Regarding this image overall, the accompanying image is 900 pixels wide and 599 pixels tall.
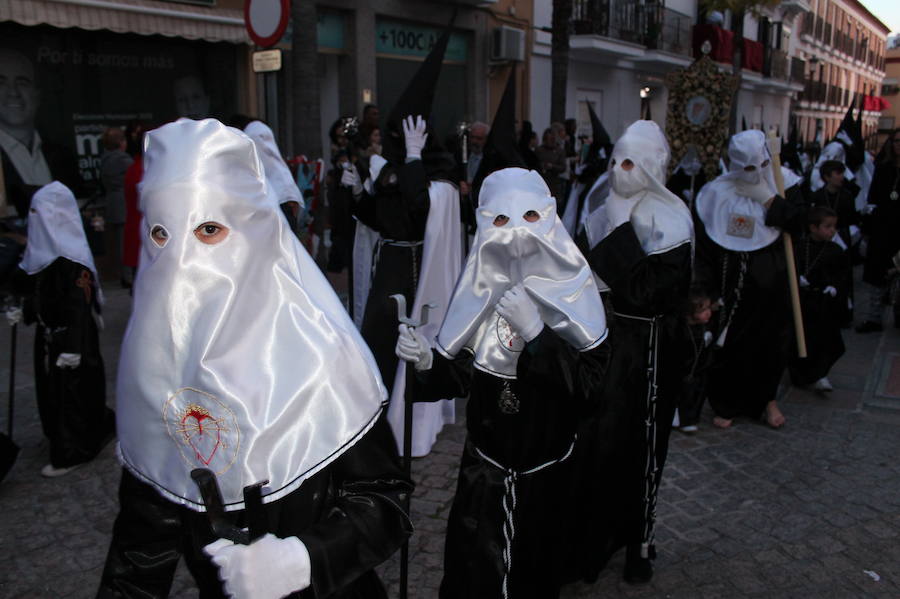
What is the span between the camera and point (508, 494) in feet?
9.88

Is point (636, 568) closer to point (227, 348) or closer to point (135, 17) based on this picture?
point (227, 348)

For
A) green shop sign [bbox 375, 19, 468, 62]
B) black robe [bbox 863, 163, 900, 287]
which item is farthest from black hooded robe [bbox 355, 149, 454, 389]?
green shop sign [bbox 375, 19, 468, 62]

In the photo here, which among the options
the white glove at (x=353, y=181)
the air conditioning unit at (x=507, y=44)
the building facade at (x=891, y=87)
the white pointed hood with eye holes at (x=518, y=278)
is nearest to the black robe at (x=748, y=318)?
the white glove at (x=353, y=181)

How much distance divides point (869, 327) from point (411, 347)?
8076mm

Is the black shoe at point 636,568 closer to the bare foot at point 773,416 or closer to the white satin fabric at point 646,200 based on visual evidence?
the white satin fabric at point 646,200

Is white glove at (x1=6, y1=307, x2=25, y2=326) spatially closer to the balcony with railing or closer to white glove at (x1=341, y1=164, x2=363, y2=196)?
white glove at (x1=341, y1=164, x2=363, y2=196)

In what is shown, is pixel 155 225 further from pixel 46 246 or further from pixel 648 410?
pixel 46 246

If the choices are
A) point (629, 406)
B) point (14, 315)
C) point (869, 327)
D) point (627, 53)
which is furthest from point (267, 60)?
point (627, 53)

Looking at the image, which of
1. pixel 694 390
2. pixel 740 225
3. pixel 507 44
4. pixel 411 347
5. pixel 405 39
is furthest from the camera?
pixel 507 44

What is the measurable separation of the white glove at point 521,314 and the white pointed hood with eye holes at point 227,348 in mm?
949

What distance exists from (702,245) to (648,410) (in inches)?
100

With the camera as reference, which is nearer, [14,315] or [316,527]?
[316,527]

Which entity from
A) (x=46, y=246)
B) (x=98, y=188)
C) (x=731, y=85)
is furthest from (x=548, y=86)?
(x=46, y=246)

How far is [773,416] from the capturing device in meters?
6.21
